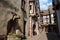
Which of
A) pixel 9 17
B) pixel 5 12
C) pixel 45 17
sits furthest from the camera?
pixel 45 17

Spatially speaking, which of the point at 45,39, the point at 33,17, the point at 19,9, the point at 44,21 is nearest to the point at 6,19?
the point at 19,9

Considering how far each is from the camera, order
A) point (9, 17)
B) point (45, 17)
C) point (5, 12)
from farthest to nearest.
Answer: point (45, 17) → point (9, 17) → point (5, 12)

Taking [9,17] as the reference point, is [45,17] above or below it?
above

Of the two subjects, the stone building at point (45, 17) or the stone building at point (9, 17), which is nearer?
the stone building at point (9, 17)

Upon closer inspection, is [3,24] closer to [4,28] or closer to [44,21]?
[4,28]

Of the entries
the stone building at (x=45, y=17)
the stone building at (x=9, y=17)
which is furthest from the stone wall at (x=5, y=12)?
the stone building at (x=45, y=17)

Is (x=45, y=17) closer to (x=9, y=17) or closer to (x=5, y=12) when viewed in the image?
(x=9, y=17)

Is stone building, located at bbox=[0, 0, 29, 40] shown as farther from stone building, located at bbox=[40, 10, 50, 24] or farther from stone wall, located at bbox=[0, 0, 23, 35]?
stone building, located at bbox=[40, 10, 50, 24]

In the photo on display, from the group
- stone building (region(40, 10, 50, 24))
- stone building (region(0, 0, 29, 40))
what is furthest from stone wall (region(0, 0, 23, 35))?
stone building (region(40, 10, 50, 24))

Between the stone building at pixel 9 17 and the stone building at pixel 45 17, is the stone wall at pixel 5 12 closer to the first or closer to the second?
the stone building at pixel 9 17

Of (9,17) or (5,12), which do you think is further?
(9,17)

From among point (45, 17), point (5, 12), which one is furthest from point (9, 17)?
point (45, 17)

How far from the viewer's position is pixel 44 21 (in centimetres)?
3512

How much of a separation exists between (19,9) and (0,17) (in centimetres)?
313
